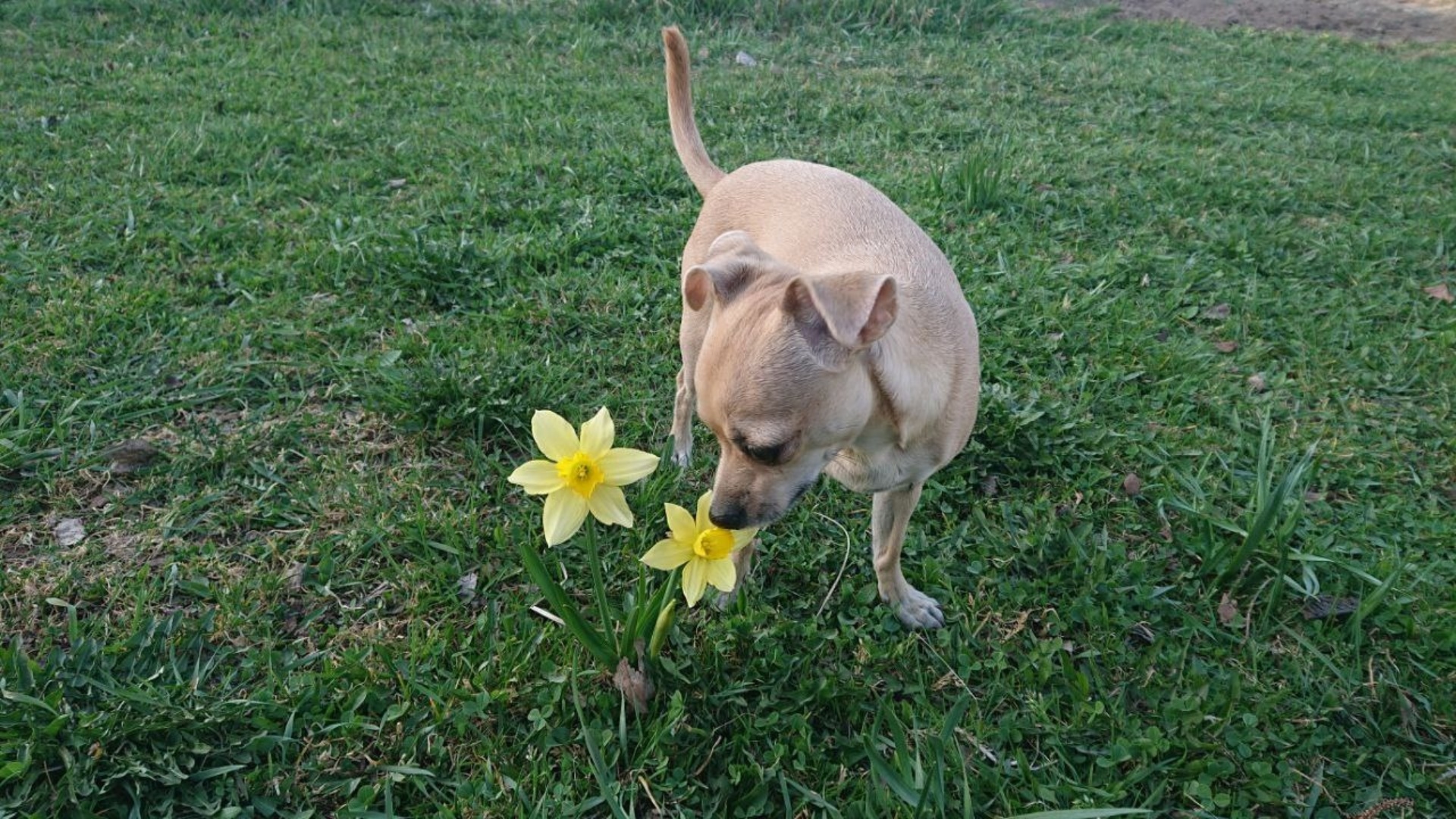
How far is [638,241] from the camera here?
14.6ft

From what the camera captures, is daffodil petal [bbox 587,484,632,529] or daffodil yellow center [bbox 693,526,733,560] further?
daffodil yellow center [bbox 693,526,733,560]

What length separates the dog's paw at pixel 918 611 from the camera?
2.64 metres

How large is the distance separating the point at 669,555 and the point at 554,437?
38 cm

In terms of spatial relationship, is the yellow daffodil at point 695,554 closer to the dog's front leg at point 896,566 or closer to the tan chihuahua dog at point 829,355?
the tan chihuahua dog at point 829,355

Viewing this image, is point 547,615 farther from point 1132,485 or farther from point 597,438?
point 1132,485

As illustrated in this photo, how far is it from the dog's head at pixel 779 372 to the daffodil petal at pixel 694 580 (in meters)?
0.13

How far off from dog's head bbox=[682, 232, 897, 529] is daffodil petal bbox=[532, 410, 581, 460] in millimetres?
402

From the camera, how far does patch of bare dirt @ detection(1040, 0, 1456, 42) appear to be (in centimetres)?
887

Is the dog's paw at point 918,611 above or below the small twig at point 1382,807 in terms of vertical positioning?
below

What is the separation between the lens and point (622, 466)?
1696mm

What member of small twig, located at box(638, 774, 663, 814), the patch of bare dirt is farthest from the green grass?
the patch of bare dirt

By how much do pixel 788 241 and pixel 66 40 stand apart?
6203 mm

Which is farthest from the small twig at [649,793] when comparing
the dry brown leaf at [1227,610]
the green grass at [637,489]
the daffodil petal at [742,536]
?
the dry brown leaf at [1227,610]

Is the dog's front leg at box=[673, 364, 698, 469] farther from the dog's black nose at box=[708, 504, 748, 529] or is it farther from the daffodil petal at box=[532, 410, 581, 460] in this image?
the daffodil petal at box=[532, 410, 581, 460]
